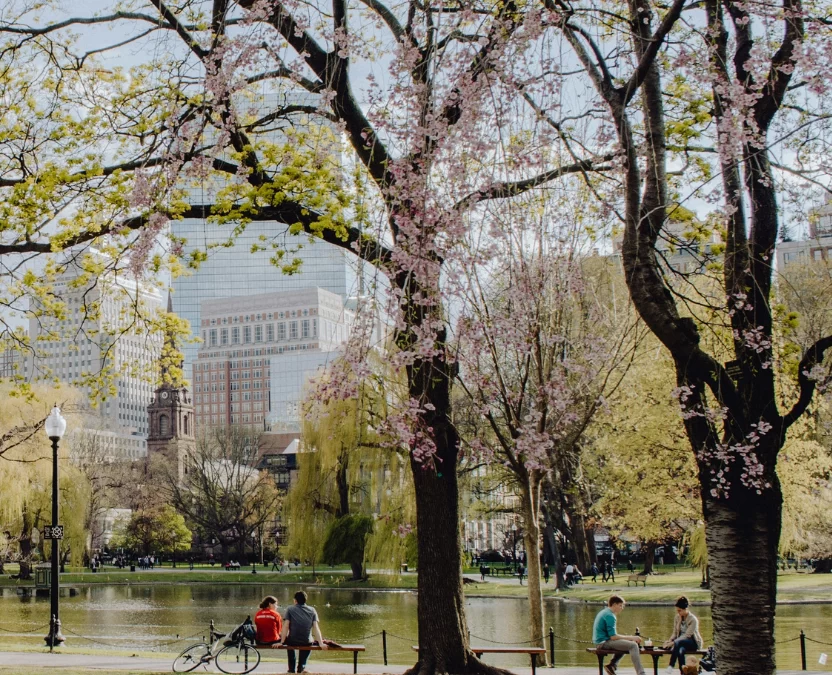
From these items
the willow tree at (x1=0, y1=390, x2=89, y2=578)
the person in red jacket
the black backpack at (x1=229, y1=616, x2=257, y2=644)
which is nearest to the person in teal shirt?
the person in red jacket

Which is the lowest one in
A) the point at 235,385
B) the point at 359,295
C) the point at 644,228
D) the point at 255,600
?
the point at 255,600

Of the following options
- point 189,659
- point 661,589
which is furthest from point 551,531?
point 189,659

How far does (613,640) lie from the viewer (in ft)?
42.6

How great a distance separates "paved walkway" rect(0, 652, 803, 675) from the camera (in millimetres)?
13391

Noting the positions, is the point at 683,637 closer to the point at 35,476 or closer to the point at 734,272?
the point at 734,272

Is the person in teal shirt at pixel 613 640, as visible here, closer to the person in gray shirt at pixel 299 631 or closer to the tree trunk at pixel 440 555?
the tree trunk at pixel 440 555

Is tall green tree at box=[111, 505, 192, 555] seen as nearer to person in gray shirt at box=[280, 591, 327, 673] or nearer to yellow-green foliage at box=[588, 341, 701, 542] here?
yellow-green foliage at box=[588, 341, 701, 542]

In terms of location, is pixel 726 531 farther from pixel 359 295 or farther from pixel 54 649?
pixel 54 649

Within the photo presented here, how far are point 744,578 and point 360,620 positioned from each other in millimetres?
21970

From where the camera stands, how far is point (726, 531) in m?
7.23

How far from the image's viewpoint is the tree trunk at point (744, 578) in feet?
23.2

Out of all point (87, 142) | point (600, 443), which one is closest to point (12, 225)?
point (87, 142)

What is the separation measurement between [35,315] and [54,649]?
6710 millimetres

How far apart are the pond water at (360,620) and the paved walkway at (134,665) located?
252 cm
